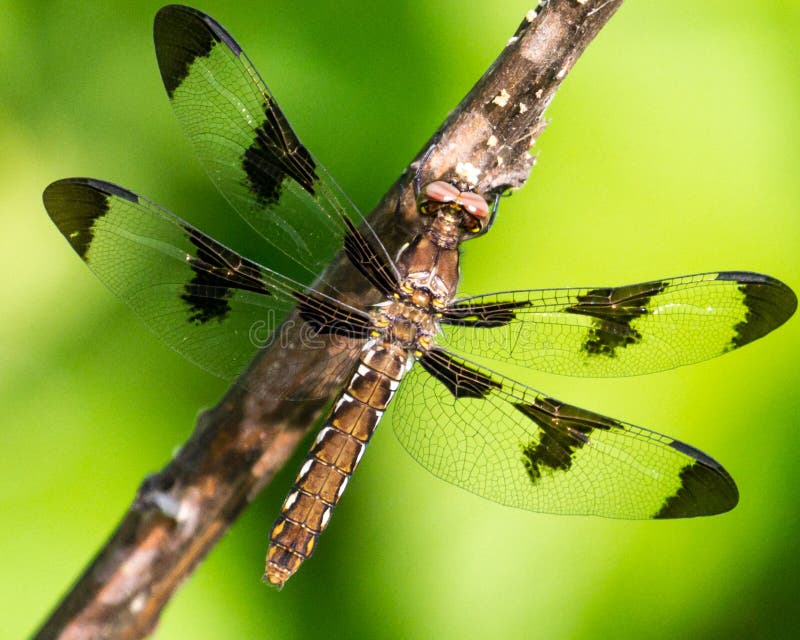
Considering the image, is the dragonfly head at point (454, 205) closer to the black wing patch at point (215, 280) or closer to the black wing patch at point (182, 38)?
the black wing patch at point (215, 280)

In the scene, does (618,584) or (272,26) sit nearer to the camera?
(618,584)

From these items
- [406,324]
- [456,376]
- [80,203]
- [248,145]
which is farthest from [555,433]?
[80,203]

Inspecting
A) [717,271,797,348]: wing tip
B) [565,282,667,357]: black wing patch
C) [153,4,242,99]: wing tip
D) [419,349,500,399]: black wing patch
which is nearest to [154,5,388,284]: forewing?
[153,4,242,99]: wing tip

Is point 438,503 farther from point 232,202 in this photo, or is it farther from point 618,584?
→ point 232,202

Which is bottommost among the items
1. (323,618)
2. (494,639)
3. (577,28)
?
(323,618)

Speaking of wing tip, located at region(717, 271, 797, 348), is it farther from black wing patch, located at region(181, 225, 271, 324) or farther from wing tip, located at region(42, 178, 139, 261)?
wing tip, located at region(42, 178, 139, 261)

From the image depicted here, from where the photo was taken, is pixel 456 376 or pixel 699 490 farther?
pixel 456 376

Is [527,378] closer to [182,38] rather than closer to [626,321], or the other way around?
[626,321]

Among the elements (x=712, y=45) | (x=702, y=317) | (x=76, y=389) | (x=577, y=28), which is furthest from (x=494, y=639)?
(x=712, y=45)

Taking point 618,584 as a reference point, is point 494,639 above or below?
below
